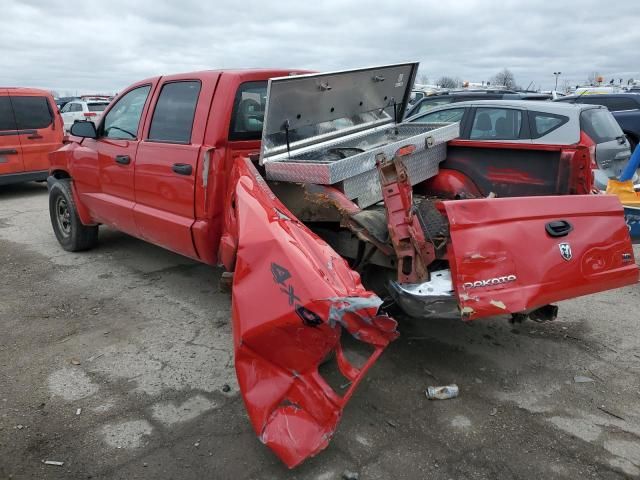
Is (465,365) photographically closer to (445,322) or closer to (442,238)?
(445,322)

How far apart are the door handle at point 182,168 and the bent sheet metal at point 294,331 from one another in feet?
5.19

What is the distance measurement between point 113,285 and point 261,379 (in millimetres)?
3017

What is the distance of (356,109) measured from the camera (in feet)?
15.1

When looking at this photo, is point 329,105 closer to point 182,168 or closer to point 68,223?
point 182,168

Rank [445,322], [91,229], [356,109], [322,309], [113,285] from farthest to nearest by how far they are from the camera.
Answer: [91,229], [113,285], [356,109], [445,322], [322,309]

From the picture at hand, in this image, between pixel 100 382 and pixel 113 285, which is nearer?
pixel 100 382

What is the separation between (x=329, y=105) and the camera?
14.0ft

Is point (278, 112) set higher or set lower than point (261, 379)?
higher

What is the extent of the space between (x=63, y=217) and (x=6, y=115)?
15.0 feet

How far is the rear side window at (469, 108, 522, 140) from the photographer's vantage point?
278 inches

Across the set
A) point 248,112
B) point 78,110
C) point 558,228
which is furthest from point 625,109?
point 78,110

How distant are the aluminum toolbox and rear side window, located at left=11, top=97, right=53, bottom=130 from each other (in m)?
7.70

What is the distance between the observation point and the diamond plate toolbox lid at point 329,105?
147 inches

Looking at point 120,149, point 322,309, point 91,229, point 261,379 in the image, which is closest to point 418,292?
point 322,309
